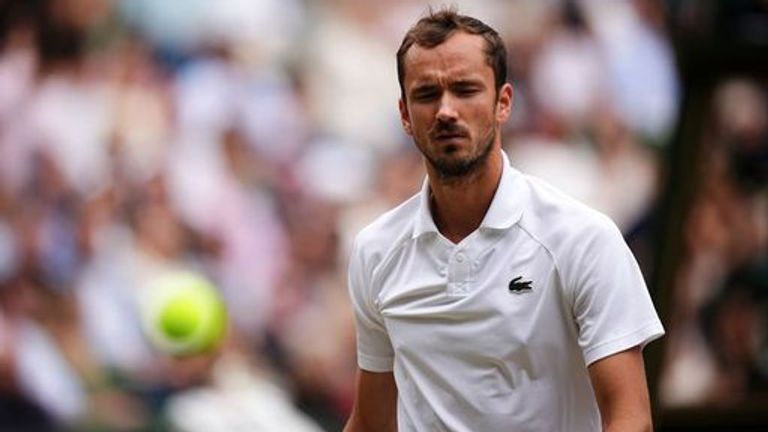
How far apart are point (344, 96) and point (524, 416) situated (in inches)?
252

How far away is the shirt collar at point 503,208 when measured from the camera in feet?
12.6

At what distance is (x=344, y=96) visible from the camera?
10.1 m

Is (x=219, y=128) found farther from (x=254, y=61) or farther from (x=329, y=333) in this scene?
(x=329, y=333)

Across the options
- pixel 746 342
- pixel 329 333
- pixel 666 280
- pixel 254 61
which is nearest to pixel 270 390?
pixel 329 333

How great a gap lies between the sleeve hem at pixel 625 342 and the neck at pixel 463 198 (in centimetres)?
41

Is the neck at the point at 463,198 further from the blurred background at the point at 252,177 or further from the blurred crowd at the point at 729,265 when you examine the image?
the blurred background at the point at 252,177

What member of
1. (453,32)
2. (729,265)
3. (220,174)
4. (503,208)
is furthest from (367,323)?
(220,174)

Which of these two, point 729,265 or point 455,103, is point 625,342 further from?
point 729,265

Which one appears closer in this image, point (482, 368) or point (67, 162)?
point (482, 368)

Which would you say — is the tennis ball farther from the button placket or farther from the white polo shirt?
the button placket

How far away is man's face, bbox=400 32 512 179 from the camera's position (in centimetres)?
376

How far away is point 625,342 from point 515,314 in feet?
0.78

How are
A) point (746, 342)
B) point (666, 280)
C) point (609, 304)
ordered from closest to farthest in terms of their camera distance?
point (609, 304)
point (666, 280)
point (746, 342)

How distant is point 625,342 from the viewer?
3.66 meters
